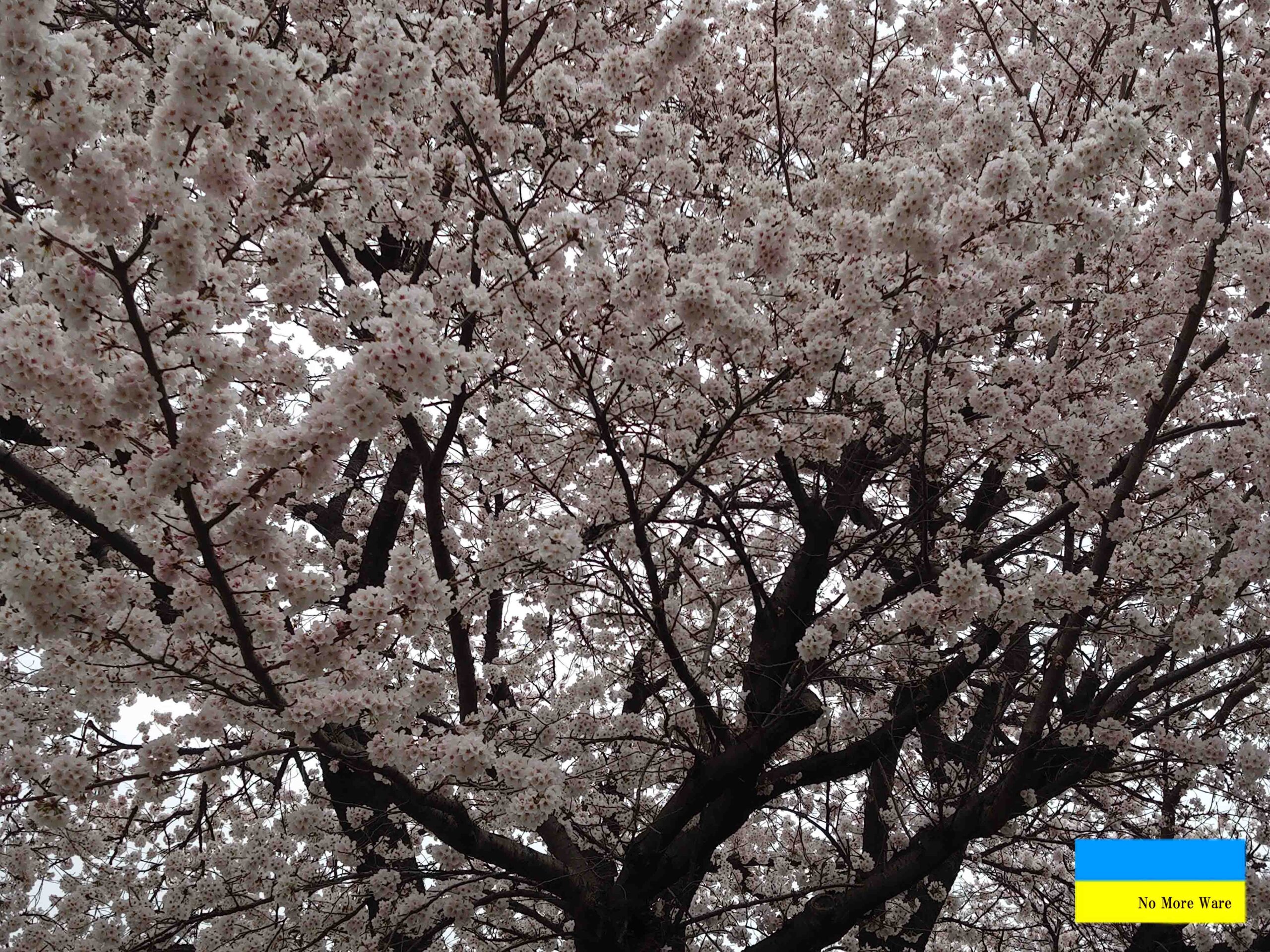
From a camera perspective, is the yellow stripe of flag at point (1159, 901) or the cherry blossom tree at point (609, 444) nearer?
the cherry blossom tree at point (609, 444)

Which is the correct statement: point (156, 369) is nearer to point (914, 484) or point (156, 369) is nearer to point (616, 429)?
point (616, 429)

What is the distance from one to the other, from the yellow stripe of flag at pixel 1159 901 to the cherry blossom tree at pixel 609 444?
0.29 meters

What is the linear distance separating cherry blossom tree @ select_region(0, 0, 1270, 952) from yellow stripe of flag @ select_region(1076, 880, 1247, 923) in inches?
11.3

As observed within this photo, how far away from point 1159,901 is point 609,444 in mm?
5844

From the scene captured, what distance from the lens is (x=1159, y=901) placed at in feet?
23.4

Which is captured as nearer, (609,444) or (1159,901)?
(609,444)

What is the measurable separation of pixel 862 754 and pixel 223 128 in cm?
507

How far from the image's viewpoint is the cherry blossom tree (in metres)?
3.41

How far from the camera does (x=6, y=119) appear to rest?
274cm

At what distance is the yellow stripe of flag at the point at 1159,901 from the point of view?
6.96 meters

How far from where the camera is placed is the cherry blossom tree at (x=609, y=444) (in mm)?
3410

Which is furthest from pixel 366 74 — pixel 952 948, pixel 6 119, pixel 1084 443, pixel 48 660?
pixel 952 948

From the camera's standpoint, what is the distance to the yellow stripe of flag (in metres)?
6.96

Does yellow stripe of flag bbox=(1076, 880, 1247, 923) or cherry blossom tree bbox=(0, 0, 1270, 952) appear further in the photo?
yellow stripe of flag bbox=(1076, 880, 1247, 923)
